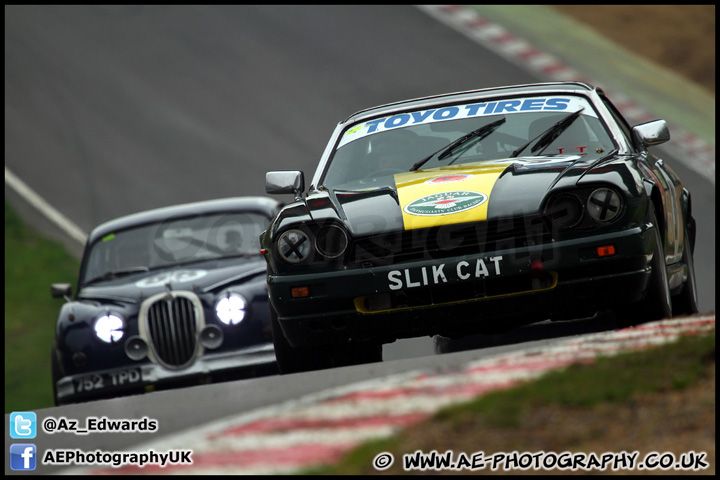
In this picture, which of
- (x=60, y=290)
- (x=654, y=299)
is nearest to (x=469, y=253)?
(x=654, y=299)

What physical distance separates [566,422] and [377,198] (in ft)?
6.84

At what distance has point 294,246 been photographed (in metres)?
5.32

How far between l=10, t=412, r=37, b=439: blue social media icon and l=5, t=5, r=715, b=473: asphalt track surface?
8882 millimetres

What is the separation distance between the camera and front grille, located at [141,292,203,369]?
7398 millimetres

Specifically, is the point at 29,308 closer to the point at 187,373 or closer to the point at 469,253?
the point at 187,373

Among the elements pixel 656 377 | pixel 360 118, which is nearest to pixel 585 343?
pixel 656 377

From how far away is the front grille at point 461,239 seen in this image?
200 inches

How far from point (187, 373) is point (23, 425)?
8.48 feet

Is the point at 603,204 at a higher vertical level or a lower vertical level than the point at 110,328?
higher

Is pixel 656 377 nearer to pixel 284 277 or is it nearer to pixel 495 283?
pixel 495 283

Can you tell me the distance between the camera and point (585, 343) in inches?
196

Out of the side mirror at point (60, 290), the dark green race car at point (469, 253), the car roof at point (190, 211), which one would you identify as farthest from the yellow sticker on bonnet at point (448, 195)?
the side mirror at point (60, 290)

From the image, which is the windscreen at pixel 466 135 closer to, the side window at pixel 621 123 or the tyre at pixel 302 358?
the side window at pixel 621 123

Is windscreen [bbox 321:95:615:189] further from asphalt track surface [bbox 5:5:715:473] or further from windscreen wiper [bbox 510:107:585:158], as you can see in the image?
asphalt track surface [bbox 5:5:715:473]
